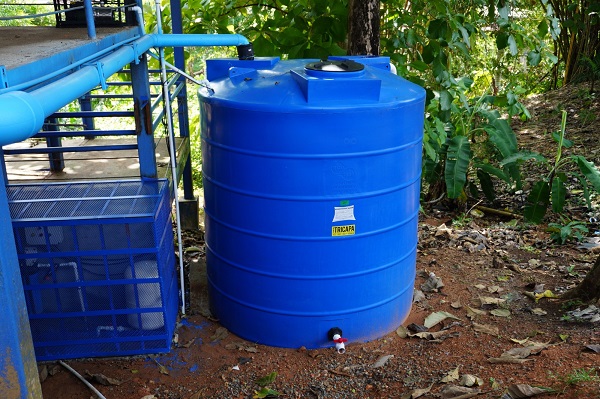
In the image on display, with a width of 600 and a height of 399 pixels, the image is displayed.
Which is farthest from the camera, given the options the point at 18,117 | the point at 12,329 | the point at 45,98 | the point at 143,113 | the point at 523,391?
the point at 143,113

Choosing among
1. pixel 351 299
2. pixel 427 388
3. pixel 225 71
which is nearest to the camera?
pixel 427 388

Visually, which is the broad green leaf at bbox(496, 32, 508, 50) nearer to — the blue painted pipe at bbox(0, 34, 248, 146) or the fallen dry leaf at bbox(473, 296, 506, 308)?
the fallen dry leaf at bbox(473, 296, 506, 308)

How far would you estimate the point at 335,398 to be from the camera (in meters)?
3.36

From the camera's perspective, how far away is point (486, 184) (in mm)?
6164

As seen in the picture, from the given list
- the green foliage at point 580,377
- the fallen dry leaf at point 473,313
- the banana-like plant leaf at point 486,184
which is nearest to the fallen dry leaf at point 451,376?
the green foliage at point 580,377

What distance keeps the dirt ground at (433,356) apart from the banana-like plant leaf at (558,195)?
1.90ft

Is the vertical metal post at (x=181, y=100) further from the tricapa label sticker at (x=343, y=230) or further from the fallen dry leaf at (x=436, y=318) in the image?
the fallen dry leaf at (x=436, y=318)

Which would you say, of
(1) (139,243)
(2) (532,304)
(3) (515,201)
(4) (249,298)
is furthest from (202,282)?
(3) (515,201)

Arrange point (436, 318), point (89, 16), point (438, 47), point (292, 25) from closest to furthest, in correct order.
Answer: point (89, 16), point (436, 318), point (438, 47), point (292, 25)

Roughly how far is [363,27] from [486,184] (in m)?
2.37

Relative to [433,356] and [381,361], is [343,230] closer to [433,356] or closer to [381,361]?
[381,361]

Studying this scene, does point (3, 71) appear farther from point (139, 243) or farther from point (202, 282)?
point (202, 282)

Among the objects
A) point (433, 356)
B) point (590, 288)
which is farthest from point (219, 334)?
point (590, 288)

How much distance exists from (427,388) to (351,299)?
72 cm
